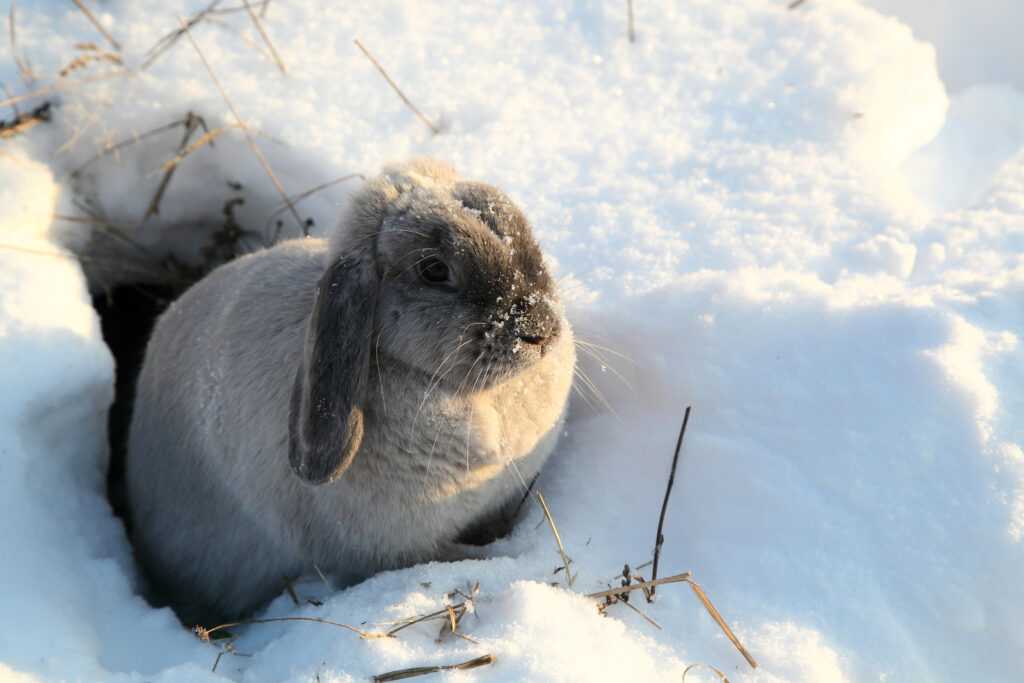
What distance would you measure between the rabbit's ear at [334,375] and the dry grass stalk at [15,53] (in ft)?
7.87

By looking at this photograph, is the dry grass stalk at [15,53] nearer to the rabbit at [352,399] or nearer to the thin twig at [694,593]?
the rabbit at [352,399]

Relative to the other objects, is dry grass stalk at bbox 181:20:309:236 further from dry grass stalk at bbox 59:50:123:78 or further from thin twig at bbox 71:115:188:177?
dry grass stalk at bbox 59:50:123:78

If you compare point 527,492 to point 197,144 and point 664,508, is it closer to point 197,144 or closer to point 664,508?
point 664,508

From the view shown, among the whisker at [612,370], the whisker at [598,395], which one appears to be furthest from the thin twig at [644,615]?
the whisker at [612,370]

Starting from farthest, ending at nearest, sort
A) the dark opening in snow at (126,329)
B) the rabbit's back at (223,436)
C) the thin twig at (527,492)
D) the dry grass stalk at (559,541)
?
the dark opening in snow at (126,329), the thin twig at (527,492), the rabbit's back at (223,436), the dry grass stalk at (559,541)

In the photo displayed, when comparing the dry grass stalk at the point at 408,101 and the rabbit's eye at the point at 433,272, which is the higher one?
the dry grass stalk at the point at 408,101

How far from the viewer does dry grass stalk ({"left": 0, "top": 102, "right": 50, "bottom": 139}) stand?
3793 mm

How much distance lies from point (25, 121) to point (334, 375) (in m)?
2.42

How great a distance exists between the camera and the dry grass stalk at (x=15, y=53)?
3947mm

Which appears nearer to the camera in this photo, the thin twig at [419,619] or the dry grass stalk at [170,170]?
the thin twig at [419,619]

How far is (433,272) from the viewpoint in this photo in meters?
2.43

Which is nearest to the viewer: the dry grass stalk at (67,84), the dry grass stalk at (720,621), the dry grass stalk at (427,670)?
the dry grass stalk at (427,670)

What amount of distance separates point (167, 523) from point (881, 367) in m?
2.59

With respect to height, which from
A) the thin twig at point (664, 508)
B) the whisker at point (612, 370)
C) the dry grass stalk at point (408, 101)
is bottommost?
the thin twig at point (664, 508)
